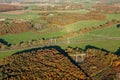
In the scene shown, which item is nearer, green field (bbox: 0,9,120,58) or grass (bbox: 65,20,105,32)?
green field (bbox: 0,9,120,58)

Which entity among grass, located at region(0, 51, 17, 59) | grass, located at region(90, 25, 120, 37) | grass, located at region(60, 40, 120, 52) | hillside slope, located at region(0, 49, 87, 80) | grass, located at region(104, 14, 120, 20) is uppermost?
grass, located at region(104, 14, 120, 20)

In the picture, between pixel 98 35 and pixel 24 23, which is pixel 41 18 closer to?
pixel 24 23

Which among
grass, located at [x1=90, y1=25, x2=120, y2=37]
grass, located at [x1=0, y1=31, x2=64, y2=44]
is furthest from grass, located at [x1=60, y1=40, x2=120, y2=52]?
grass, located at [x1=0, y1=31, x2=64, y2=44]

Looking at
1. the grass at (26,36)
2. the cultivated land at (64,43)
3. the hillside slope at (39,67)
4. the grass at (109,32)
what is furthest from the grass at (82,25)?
the hillside slope at (39,67)

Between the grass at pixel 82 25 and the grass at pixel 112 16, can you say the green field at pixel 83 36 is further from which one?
the grass at pixel 112 16

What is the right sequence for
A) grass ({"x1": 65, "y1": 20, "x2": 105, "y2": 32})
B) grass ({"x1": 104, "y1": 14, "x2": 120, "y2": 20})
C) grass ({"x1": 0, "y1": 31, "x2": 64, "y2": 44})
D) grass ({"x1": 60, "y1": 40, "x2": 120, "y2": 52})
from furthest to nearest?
grass ({"x1": 104, "y1": 14, "x2": 120, "y2": 20})
grass ({"x1": 65, "y1": 20, "x2": 105, "y2": 32})
grass ({"x1": 0, "y1": 31, "x2": 64, "y2": 44})
grass ({"x1": 60, "y1": 40, "x2": 120, "y2": 52})

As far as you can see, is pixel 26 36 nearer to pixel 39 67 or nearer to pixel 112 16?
pixel 39 67

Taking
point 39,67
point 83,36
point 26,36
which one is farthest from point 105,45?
point 26,36

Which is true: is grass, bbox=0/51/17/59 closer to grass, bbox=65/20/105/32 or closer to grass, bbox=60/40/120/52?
grass, bbox=60/40/120/52

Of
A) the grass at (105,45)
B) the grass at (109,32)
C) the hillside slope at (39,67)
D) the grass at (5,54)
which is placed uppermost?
the grass at (109,32)

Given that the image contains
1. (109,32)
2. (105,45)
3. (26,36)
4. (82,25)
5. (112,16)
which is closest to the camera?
(105,45)

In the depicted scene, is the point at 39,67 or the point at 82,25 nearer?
the point at 39,67
